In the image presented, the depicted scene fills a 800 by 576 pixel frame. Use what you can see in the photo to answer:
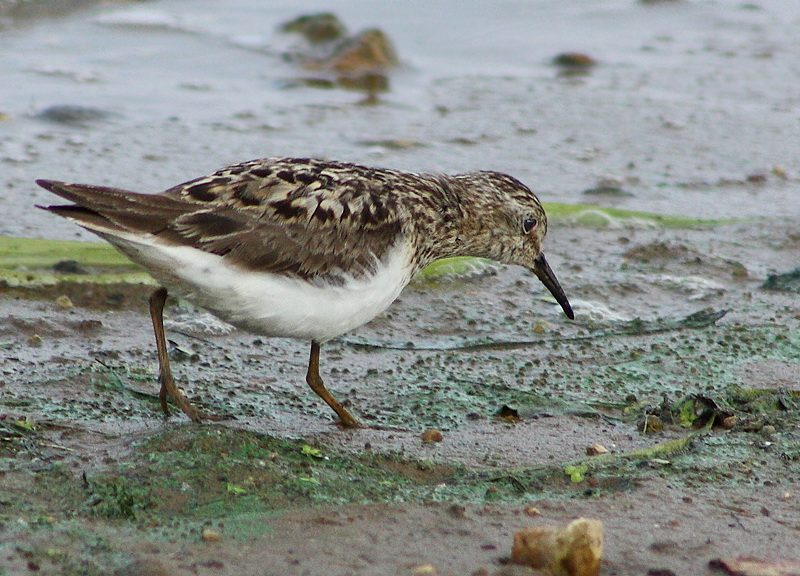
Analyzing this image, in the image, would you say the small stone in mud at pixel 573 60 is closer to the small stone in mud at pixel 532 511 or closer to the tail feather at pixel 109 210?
the tail feather at pixel 109 210

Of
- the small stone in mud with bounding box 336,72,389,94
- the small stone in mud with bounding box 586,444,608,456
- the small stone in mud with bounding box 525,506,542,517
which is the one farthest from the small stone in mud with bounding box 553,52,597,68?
the small stone in mud with bounding box 525,506,542,517

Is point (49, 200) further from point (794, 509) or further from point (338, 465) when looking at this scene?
point (794, 509)

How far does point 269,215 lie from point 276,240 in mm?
104

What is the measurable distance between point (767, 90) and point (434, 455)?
25.7ft

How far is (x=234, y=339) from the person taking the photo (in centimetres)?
510

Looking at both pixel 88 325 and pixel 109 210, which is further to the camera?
pixel 88 325

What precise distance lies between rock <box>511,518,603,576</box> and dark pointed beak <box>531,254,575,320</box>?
242cm

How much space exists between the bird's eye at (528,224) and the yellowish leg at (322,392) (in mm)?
1343

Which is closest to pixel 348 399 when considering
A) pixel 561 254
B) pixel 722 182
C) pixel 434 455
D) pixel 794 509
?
pixel 434 455

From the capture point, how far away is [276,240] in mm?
4035

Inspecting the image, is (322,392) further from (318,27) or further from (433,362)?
(318,27)

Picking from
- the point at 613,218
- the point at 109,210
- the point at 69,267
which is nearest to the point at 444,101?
the point at 613,218

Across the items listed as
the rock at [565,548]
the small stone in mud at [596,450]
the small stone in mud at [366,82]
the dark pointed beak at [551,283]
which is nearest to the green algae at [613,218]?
the dark pointed beak at [551,283]

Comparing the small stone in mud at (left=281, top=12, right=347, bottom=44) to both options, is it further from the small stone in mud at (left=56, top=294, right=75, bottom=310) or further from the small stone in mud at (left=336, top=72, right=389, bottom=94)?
the small stone in mud at (left=56, top=294, right=75, bottom=310)
